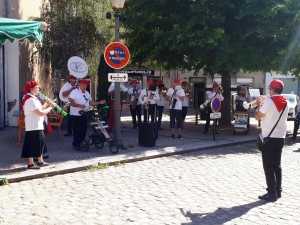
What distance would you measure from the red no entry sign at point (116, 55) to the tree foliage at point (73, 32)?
21.9ft

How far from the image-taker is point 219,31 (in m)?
13.9

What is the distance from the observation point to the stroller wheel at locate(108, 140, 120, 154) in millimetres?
10378

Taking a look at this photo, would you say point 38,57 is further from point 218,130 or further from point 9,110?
point 218,130

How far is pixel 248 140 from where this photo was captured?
45.1 ft

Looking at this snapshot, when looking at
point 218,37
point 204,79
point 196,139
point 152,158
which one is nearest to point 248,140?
point 196,139

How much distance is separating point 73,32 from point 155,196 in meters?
11.5

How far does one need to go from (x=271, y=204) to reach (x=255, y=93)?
11102 millimetres

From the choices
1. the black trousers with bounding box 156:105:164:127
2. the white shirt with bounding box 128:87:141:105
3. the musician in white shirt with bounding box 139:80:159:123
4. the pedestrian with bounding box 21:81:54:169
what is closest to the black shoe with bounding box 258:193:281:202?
the pedestrian with bounding box 21:81:54:169

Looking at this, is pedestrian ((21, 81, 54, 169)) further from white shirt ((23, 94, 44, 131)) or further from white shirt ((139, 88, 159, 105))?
white shirt ((139, 88, 159, 105))

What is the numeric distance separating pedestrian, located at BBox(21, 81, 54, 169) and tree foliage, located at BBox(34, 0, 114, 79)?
8.80 metres

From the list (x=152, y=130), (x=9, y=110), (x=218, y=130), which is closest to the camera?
(x=152, y=130)

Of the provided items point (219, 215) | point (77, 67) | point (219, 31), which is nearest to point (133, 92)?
point (77, 67)

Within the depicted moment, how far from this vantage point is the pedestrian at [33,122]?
814 centimetres

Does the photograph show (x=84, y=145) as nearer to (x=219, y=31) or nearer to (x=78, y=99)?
(x=78, y=99)
